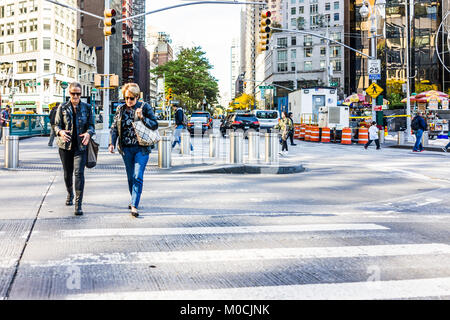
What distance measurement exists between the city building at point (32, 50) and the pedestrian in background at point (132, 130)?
74.8 meters

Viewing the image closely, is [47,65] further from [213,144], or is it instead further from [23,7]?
[213,144]

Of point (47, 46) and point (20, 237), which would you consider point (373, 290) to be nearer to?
point (20, 237)

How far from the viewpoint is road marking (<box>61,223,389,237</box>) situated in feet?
20.8

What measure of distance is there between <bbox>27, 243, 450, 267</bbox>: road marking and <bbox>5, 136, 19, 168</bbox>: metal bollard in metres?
9.66

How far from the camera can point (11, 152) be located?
45.5 ft

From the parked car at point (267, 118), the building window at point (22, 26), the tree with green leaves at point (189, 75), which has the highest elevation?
the building window at point (22, 26)

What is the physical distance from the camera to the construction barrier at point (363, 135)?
3127 cm

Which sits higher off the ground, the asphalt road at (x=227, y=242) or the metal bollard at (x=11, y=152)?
the metal bollard at (x=11, y=152)

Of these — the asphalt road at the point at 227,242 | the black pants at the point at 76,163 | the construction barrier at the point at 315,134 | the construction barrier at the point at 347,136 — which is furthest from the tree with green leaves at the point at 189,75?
the black pants at the point at 76,163

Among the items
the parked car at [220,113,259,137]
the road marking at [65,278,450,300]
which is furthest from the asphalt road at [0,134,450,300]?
the parked car at [220,113,259,137]

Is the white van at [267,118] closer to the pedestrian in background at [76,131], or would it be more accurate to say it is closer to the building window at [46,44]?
the pedestrian in background at [76,131]

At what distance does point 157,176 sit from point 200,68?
239 feet

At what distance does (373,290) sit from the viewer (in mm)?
4164
